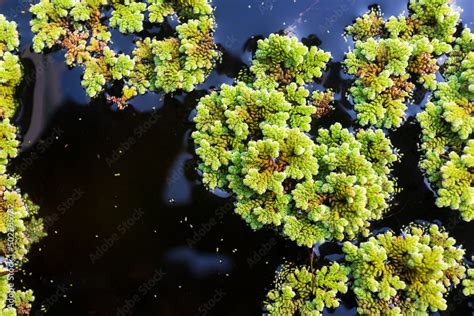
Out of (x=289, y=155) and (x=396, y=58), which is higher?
(x=396, y=58)

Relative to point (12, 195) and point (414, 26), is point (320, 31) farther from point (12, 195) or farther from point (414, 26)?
point (12, 195)

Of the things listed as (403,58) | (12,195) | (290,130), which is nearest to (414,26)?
(403,58)
